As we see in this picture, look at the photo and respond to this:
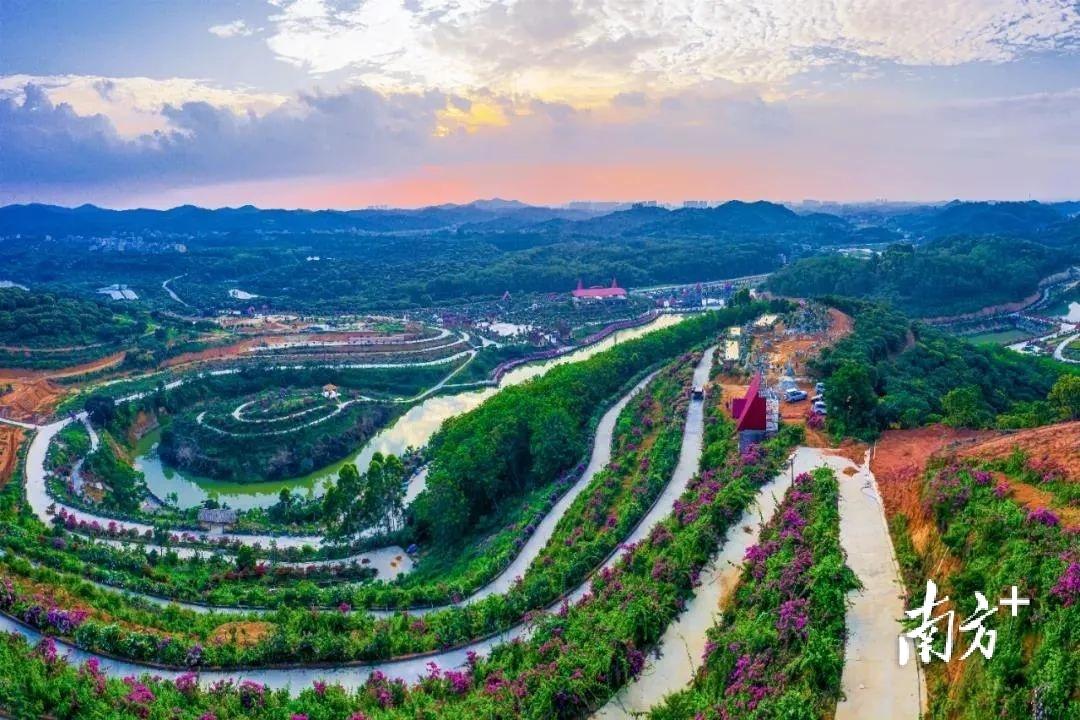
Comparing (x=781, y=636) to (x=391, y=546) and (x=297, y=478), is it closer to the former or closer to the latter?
(x=391, y=546)

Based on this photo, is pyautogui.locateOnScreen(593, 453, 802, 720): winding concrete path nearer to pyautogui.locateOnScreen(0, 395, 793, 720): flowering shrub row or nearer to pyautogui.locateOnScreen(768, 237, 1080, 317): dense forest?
pyautogui.locateOnScreen(0, 395, 793, 720): flowering shrub row

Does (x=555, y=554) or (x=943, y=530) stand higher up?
(x=943, y=530)

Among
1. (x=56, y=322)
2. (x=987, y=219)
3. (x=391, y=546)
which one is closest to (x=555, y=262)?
(x=56, y=322)

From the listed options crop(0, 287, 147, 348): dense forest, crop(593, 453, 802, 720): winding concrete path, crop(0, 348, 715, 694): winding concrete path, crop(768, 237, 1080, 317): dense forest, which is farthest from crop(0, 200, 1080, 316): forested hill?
crop(0, 348, 715, 694): winding concrete path

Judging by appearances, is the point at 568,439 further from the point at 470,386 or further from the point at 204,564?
the point at 470,386

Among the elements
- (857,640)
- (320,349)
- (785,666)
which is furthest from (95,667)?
(320,349)
